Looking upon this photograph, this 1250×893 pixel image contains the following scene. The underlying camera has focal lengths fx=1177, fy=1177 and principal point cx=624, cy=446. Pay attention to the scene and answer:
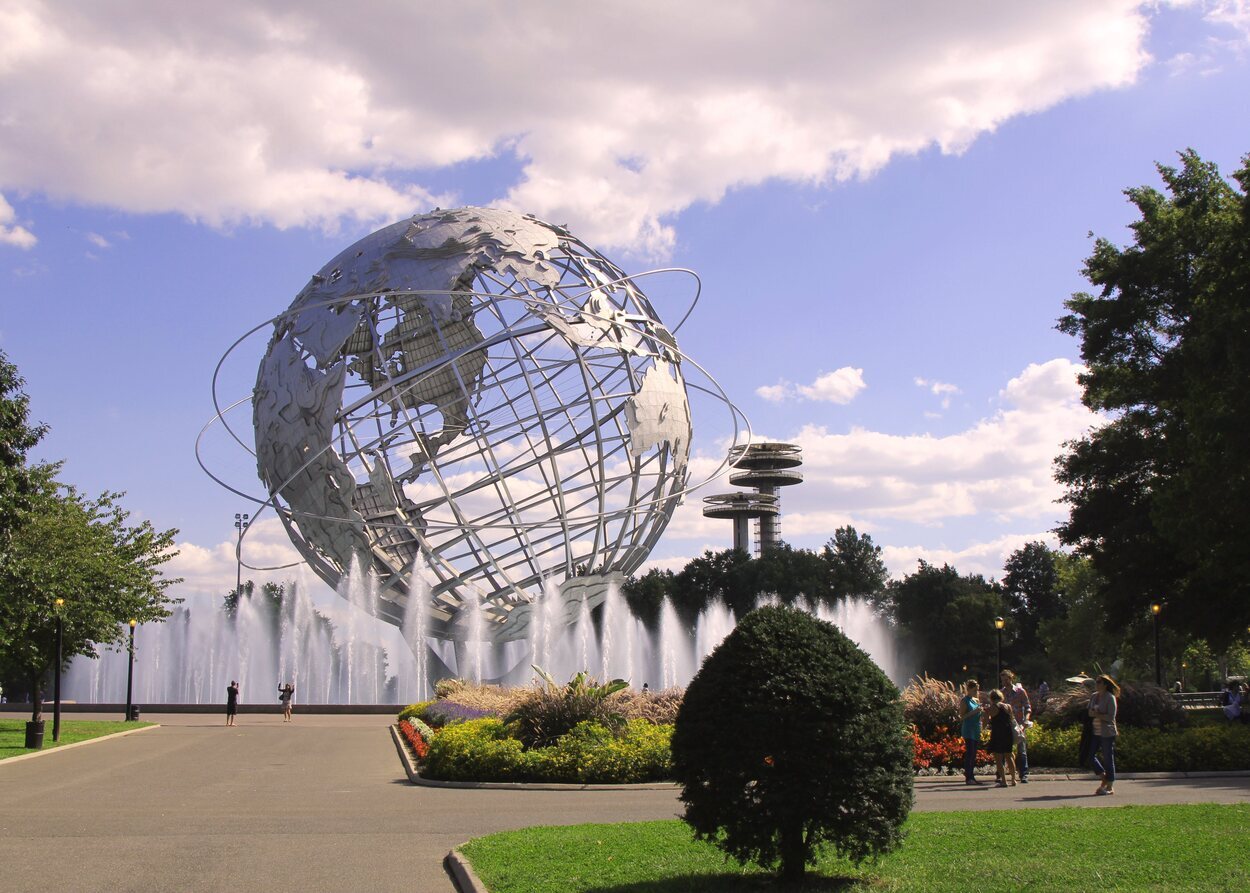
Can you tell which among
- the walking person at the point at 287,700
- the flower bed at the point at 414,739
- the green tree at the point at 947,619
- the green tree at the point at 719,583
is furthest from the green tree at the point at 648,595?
the flower bed at the point at 414,739

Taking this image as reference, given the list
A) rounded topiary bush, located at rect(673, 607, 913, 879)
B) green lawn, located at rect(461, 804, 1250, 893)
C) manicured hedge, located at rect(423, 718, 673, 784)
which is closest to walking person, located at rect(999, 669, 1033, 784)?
green lawn, located at rect(461, 804, 1250, 893)

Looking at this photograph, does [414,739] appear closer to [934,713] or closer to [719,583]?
[934,713]

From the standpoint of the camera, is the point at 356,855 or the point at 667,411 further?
the point at 667,411

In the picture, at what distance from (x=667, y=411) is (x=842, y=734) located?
79.8 feet

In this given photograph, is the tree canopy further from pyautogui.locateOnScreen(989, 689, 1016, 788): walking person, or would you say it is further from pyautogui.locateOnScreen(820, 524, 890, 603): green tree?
pyautogui.locateOnScreen(820, 524, 890, 603): green tree

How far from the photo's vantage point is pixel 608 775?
15.4 meters

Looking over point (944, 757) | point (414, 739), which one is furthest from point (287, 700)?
point (944, 757)

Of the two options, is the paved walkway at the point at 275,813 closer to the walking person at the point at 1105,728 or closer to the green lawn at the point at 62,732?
the walking person at the point at 1105,728

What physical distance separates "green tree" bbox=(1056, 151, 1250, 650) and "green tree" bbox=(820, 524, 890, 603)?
178 ft

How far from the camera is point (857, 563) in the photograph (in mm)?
92750

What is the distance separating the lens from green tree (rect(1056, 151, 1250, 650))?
24.3m

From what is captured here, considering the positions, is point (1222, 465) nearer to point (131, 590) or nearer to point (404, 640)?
point (404, 640)

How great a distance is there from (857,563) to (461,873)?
86.5m

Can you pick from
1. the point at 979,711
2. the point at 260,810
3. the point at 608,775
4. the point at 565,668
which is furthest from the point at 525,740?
the point at 565,668
